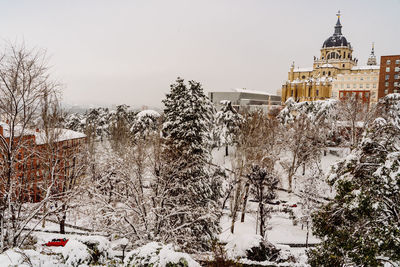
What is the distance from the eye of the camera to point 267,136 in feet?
111

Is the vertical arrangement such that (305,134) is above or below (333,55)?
below

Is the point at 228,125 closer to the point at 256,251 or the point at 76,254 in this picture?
the point at 256,251

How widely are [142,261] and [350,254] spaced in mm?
5655

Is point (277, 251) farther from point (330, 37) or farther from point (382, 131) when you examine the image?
point (330, 37)

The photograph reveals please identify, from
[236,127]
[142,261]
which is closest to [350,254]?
[142,261]

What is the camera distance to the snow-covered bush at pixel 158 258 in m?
6.80

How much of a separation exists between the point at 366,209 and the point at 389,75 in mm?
70892

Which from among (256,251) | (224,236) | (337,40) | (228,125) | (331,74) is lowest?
(224,236)

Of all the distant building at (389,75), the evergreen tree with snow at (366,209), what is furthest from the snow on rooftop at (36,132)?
the distant building at (389,75)

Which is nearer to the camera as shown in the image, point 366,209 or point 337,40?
point 366,209

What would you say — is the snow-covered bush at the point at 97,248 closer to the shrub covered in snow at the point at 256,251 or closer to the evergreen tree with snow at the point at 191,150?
the shrub covered in snow at the point at 256,251

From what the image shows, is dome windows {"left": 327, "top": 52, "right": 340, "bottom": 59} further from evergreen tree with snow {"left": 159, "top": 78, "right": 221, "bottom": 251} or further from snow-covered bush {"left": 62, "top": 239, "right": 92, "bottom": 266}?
snow-covered bush {"left": 62, "top": 239, "right": 92, "bottom": 266}

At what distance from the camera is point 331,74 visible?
93062 mm

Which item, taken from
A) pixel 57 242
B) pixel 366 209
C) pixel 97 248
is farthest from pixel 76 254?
pixel 57 242
